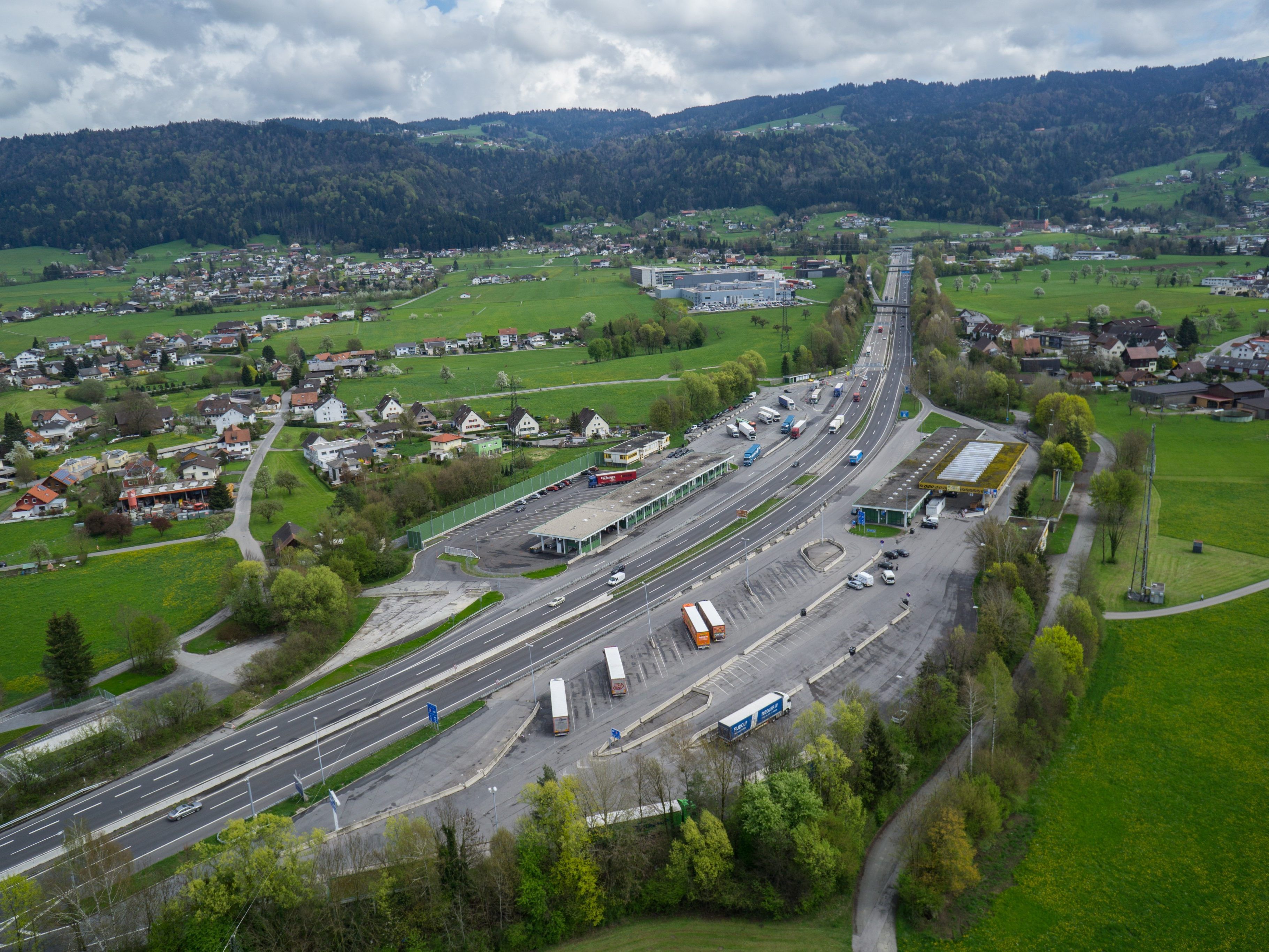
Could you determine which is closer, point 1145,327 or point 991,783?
point 991,783

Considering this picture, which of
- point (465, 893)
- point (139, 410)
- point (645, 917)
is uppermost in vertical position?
point (139, 410)

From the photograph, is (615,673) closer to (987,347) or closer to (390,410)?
(390,410)

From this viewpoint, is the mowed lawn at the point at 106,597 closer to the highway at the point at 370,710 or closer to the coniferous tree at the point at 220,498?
the coniferous tree at the point at 220,498

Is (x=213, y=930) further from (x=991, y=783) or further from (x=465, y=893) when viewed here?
(x=991, y=783)

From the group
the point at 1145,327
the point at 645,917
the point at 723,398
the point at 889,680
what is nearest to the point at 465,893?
the point at 645,917

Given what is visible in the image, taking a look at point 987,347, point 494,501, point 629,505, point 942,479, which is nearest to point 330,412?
point 494,501

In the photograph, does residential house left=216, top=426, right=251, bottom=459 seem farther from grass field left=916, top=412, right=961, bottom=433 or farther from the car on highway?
grass field left=916, top=412, right=961, bottom=433
